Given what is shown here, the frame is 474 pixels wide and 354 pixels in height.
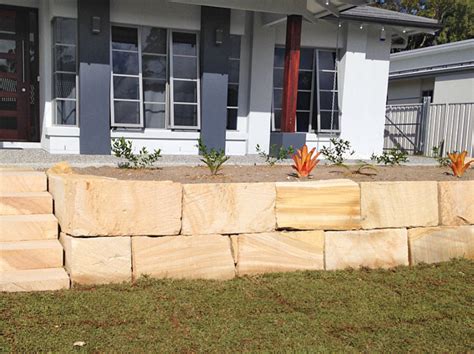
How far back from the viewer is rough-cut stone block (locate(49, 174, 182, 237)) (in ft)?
12.1

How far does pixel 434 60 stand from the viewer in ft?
60.8

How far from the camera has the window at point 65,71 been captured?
9039 mm

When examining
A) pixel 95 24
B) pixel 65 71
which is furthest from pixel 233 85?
pixel 65 71

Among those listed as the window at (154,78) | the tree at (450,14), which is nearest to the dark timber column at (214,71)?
the window at (154,78)

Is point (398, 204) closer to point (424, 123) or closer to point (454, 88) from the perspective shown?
point (424, 123)

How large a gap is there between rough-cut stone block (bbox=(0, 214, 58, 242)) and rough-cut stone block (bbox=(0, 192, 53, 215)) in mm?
146

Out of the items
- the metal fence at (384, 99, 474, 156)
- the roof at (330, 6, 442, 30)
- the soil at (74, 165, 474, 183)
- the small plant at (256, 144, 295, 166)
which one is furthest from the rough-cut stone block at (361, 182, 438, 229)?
the metal fence at (384, 99, 474, 156)

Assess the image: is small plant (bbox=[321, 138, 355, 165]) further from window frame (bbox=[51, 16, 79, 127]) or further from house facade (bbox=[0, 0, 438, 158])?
window frame (bbox=[51, 16, 79, 127])

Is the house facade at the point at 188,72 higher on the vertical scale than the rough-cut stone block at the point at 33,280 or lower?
higher

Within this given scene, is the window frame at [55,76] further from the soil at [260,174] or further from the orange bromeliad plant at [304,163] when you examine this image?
the orange bromeliad plant at [304,163]

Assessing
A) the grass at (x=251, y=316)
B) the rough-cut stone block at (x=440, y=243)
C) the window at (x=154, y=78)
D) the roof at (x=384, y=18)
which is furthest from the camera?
the roof at (x=384, y=18)

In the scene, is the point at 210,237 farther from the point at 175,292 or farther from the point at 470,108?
the point at 470,108

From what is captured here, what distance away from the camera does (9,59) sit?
380 inches

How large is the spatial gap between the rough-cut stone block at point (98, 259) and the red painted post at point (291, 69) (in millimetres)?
6850
